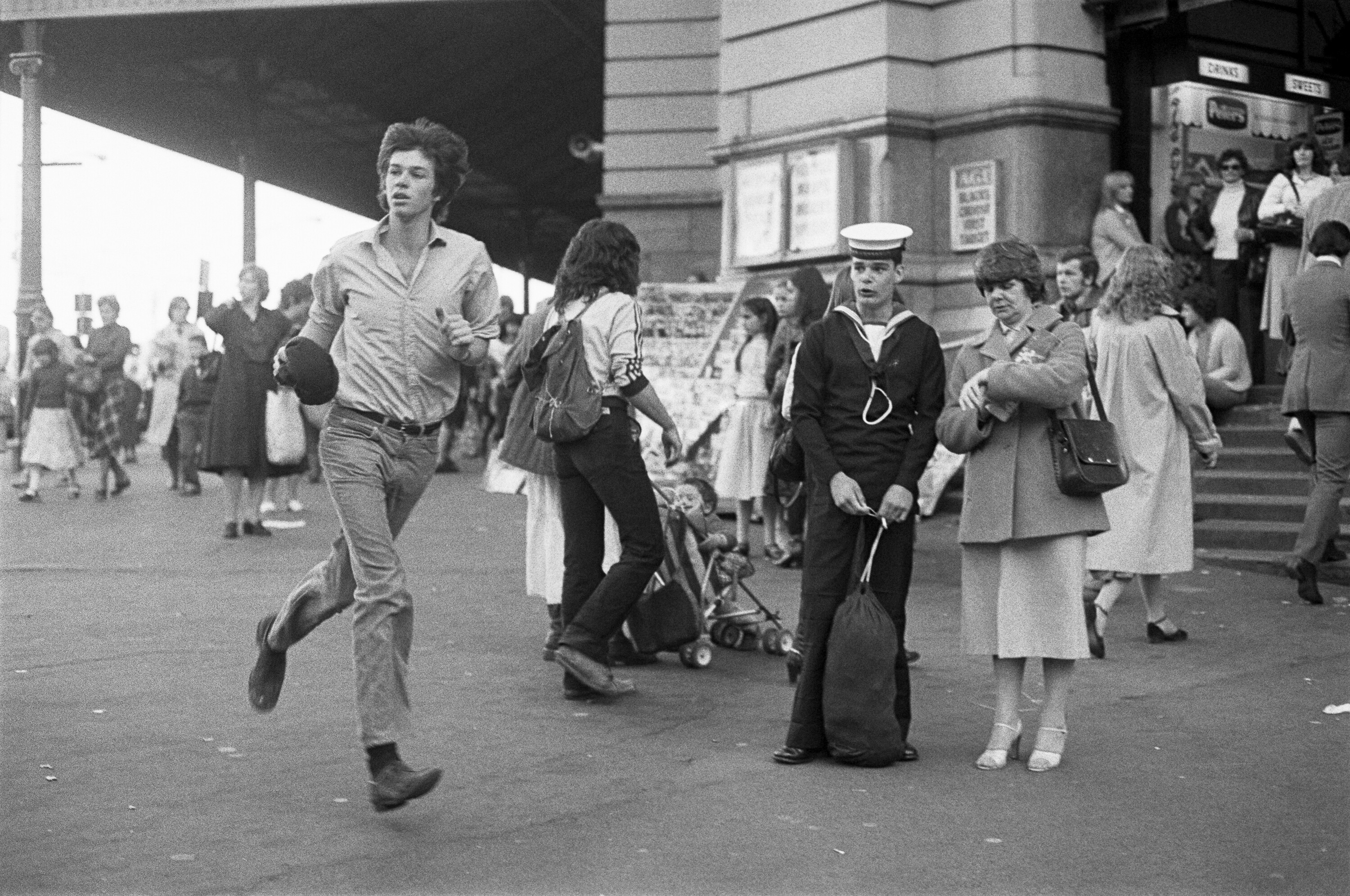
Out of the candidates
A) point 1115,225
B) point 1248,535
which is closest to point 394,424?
point 1248,535

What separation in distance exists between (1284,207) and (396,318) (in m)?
10.0

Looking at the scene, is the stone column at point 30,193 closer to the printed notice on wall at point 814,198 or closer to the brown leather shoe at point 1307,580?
the printed notice on wall at point 814,198

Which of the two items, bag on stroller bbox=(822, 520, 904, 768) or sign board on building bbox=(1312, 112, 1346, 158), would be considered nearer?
bag on stroller bbox=(822, 520, 904, 768)

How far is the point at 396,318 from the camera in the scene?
5.93 meters

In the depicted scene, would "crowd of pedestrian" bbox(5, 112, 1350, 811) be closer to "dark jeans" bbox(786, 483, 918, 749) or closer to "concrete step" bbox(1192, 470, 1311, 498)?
"dark jeans" bbox(786, 483, 918, 749)

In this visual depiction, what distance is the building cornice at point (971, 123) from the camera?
15234 mm

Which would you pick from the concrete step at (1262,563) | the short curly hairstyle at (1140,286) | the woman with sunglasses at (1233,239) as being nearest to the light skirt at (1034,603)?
the short curly hairstyle at (1140,286)

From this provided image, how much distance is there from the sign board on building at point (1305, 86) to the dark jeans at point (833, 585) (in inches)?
487

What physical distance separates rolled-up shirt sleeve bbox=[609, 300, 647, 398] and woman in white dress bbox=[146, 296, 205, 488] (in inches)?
502

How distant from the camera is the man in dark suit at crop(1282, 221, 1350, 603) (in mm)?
10266

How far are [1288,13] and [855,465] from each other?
12.9m

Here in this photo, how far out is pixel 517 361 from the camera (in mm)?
8133

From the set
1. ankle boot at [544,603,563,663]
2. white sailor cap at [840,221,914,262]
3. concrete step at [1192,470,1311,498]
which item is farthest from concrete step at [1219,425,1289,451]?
white sailor cap at [840,221,914,262]

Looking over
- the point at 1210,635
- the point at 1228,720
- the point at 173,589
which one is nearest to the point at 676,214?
the point at 173,589
